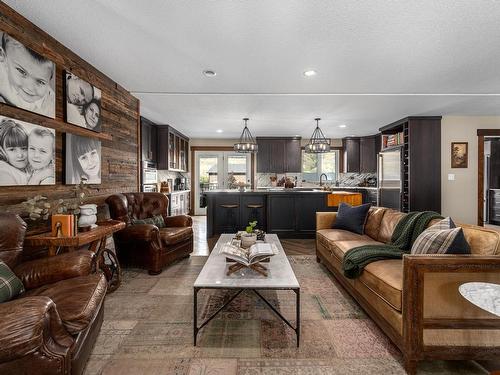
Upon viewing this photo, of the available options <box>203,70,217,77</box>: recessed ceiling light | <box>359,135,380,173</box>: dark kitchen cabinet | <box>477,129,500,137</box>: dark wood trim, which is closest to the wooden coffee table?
<box>203,70,217,77</box>: recessed ceiling light

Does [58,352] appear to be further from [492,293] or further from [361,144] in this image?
[361,144]

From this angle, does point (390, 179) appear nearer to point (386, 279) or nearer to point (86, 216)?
point (386, 279)

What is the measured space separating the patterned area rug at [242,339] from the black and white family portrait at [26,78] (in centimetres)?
191

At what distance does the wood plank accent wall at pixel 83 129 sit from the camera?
216 cm

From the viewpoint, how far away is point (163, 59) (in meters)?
2.92

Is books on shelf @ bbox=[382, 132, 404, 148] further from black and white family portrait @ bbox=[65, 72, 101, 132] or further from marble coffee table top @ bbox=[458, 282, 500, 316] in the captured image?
black and white family portrait @ bbox=[65, 72, 101, 132]

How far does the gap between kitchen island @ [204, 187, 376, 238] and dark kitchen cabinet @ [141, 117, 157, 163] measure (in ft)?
5.44

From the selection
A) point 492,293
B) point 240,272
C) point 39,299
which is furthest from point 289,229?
point 39,299

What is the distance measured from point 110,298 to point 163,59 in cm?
255

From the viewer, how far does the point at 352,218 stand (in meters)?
3.54

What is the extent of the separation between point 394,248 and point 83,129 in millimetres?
3464

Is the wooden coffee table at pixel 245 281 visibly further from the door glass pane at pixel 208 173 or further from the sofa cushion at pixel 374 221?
the door glass pane at pixel 208 173

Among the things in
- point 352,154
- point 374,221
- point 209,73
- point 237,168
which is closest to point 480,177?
point 352,154

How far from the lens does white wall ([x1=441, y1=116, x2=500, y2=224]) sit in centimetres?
549
